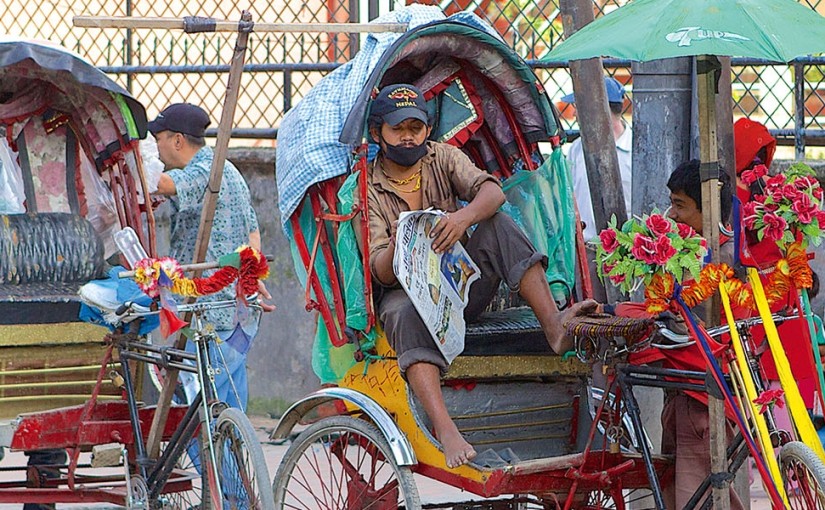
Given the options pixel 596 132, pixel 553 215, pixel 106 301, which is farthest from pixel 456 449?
pixel 106 301

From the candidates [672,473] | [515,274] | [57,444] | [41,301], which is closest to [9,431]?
[57,444]

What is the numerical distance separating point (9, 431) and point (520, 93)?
2417mm

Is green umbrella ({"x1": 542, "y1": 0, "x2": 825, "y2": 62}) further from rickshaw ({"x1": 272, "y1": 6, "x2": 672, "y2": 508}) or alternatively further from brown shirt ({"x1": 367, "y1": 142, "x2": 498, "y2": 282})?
rickshaw ({"x1": 272, "y1": 6, "x2": 672, "y2": 508})

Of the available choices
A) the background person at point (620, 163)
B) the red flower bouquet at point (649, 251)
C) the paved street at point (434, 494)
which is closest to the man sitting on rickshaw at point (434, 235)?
the red flower bouquet at point (649, 251)

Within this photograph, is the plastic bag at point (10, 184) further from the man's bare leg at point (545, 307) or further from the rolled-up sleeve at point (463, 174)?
the man's bare leg at point (545, 307)

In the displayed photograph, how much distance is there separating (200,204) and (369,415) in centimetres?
211

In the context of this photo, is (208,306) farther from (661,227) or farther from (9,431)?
(661,227)

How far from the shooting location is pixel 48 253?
20.5ft

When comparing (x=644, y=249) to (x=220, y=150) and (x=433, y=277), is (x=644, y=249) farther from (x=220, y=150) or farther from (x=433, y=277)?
(x=220, y=150)

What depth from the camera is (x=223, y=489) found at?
16.9 ft

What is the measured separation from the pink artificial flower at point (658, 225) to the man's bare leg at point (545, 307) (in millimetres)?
584

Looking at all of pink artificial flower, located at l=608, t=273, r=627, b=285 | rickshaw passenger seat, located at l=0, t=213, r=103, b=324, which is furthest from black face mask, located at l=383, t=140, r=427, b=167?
rickshaw passenger seat, located at l=0, t=213, r=103, b=324

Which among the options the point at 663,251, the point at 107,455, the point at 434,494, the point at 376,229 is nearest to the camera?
the point at 663,251

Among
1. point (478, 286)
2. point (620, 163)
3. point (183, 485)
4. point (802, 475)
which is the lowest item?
point (802, 475)
